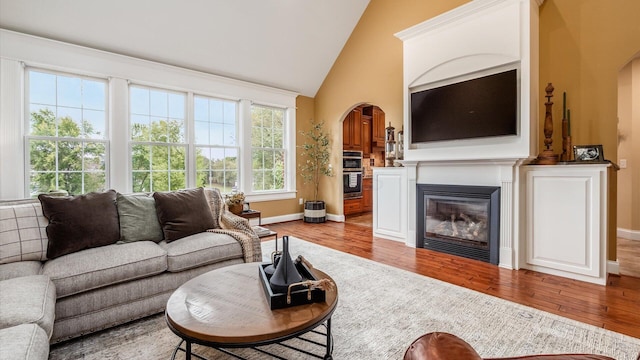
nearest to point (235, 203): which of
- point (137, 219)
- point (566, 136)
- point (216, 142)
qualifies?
point (137, 219)

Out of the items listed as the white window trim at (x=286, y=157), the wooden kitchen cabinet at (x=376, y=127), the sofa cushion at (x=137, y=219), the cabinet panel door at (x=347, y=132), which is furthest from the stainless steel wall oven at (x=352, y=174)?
the sofa cushion at (x=137, y=219)

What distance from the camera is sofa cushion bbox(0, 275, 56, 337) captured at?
51.6 inches

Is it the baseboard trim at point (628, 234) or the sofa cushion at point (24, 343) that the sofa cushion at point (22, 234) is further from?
the baseboard trim at point (628, 234)

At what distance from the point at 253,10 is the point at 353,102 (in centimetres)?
232

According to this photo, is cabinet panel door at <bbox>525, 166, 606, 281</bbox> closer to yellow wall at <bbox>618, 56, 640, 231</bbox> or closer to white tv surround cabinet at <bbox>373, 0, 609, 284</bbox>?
white tv surround cabinet at <bbox>373, 0, 609, 284</bbox>

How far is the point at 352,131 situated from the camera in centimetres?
666

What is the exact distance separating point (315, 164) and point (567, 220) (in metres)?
4.28

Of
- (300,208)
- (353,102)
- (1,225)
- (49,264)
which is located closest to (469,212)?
(353,102)

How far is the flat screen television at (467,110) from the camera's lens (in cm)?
327

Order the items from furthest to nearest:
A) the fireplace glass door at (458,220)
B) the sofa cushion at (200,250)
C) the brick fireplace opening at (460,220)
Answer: the fireplace glass door at (458,220)
the brick fireplace opening at (460,220)
the sofa cushion at (200,250)

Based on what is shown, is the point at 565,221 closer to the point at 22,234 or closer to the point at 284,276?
the point at 284,276

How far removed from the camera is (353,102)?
220 inches

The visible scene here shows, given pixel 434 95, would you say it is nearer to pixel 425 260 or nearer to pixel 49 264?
pixel 425 260

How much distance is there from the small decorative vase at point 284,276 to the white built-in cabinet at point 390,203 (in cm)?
310
